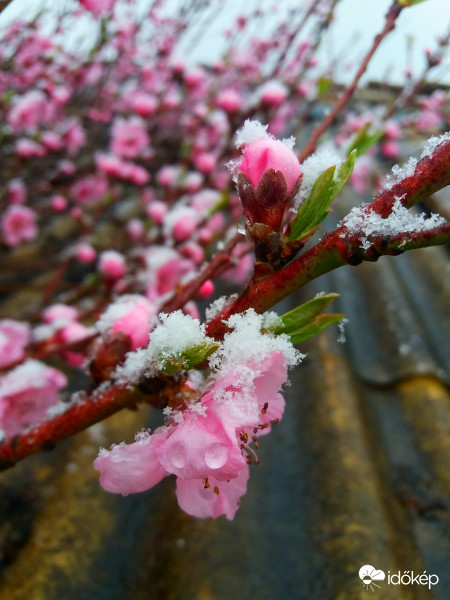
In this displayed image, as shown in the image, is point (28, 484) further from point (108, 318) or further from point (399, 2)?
point (399, 2)

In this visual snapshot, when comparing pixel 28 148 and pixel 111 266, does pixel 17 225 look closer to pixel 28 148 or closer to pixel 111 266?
pixel 28 148

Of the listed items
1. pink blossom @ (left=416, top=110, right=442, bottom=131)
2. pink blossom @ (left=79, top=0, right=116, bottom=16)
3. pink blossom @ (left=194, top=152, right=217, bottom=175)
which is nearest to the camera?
pink blossom @ (left=79, top=0, right=116, bottom=16)

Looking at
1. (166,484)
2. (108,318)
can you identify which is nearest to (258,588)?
(166,484)

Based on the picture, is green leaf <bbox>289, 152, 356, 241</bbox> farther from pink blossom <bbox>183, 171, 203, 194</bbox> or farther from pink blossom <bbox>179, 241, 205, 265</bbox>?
pink blossom <bbox>183, 171, 203, 194</bbox>

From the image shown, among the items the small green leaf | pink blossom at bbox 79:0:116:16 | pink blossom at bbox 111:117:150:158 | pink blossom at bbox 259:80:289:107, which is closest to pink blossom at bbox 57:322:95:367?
the small green leaf

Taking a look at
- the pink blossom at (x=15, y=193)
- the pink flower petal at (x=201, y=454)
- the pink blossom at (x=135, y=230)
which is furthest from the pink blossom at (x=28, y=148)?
the pink flower petal at (x=201, y=454)
